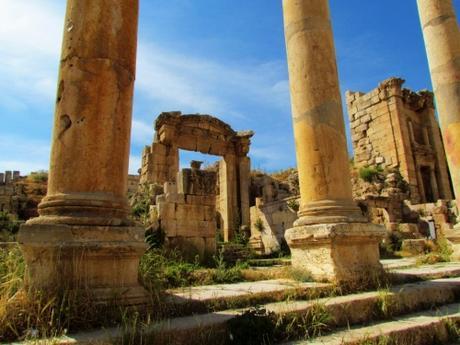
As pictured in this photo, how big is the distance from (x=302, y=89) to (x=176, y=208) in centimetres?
454

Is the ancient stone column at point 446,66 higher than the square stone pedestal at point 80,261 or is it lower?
higher

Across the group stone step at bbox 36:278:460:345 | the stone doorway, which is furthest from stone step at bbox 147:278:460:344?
the stone doorway

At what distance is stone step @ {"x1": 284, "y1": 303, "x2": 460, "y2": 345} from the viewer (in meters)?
3.14

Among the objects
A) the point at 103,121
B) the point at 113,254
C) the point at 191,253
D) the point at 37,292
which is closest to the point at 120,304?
the point at 113,254

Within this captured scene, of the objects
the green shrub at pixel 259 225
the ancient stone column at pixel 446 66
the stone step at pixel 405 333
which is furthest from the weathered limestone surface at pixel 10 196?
the ancient stone column at pixel 446 66

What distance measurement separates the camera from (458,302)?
15.9ft

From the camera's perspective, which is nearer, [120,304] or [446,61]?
[120,304]

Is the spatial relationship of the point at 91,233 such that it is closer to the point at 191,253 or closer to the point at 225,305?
the point at 225,305

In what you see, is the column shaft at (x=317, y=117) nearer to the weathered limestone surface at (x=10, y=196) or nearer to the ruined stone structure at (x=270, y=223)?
the ruined stone structure at (x=270, y=223)

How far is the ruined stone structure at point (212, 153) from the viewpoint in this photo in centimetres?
1711

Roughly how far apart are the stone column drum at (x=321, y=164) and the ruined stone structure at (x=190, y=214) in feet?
12.4

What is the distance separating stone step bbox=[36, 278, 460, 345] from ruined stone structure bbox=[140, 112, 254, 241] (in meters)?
13.0

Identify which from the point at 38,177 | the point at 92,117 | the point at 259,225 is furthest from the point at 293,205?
the point at 38,177

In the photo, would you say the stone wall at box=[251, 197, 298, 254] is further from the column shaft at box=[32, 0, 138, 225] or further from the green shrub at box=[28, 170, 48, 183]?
the green shrub at box=[28, 170, 48, 183]
